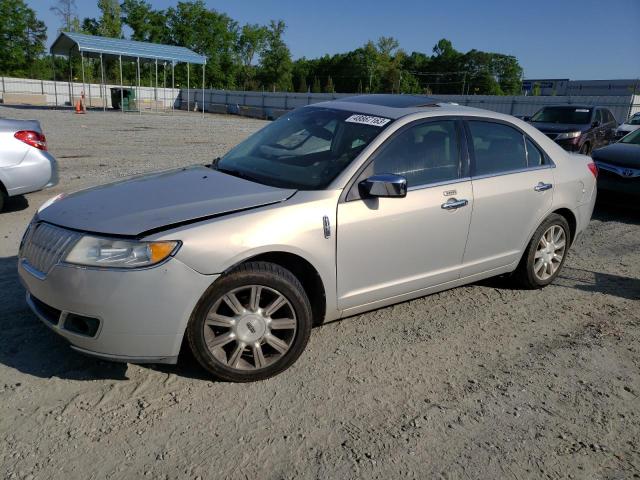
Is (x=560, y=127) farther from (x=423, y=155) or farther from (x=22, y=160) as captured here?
(x=22, y=160)

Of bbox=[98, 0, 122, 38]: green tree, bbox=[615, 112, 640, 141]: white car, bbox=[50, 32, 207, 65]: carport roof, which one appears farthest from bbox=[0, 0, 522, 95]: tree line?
bbox=[615, 112, 640, 141]: white car

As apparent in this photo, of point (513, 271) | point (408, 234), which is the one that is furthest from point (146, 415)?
point (513, 271)

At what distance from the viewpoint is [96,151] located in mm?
13484

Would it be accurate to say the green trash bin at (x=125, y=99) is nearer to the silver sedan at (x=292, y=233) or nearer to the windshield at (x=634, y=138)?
the windshield at (x=634, y=138)

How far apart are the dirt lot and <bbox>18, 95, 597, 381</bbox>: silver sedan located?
29cm

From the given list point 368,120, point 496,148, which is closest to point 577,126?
point 496,148

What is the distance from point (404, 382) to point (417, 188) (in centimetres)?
135

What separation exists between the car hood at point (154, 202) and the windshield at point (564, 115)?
43.7 feet

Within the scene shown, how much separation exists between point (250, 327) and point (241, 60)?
84.8 meters

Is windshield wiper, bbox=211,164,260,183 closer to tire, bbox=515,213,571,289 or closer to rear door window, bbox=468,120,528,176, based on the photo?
rear door window, bbox=468,120,528,176

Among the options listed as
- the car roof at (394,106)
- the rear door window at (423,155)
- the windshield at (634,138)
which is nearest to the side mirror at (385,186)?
the rear door window at (423,155)

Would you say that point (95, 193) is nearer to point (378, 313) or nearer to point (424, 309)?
point (378, 313)

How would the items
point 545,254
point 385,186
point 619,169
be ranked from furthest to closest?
point 619,169, point 545,254, point 385,186

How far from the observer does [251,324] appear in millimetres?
3133
